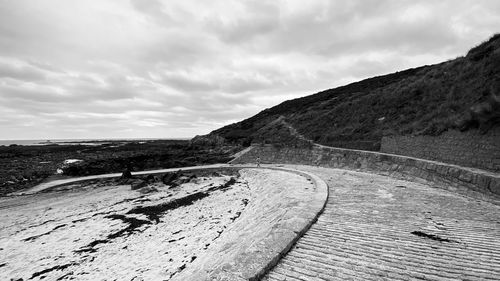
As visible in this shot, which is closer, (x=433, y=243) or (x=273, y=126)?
(x=433, y=243)

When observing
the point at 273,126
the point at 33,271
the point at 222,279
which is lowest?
the point at 33,271

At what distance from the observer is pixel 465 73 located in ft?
51.2

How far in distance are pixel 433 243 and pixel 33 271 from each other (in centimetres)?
1016

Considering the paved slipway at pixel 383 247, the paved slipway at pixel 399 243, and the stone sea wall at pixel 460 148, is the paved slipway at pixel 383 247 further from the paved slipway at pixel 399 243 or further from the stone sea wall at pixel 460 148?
the stone sea wall at pixel 460 148

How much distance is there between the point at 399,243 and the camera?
4.33m

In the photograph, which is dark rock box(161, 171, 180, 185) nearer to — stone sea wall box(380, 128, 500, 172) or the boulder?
the boulder

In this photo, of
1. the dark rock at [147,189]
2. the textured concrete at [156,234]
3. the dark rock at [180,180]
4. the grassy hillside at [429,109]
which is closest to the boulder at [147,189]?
the dark rock at [147,189]

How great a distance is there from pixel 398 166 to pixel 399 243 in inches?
374

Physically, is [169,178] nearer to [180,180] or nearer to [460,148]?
[180,180]

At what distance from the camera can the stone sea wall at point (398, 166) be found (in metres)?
7.67

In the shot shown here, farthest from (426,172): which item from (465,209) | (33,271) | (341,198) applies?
(33,271)

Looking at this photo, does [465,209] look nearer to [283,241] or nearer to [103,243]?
[283,241]

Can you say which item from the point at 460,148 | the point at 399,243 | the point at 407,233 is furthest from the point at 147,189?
the point at 460,148

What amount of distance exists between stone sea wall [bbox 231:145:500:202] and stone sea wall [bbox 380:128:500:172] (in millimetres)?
631
